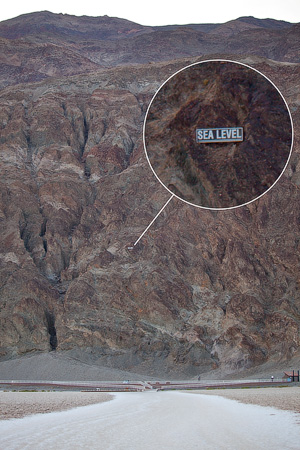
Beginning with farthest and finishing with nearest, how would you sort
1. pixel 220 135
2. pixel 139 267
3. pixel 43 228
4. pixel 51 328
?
pixel 43 228, pixel 51 328, pixel 139 267, pixel 220 135

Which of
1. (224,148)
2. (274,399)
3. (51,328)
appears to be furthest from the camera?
(51,328)

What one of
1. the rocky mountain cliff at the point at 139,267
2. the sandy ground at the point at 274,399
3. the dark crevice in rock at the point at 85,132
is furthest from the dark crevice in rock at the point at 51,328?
the sandy ground at the point at 274,399

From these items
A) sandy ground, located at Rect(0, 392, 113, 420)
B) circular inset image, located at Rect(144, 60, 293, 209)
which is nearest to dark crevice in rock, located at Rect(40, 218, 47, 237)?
sandy ground, located at Rect(0, 392, 113, 420)

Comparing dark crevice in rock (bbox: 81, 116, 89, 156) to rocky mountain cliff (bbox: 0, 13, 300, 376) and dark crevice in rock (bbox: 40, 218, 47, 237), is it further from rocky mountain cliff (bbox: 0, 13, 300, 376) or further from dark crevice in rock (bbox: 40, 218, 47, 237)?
dark crevice in rock (bbox: 40, 218, 47, 237)

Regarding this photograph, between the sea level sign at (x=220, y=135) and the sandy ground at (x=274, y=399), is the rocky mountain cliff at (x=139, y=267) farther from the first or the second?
the sea level sign at (x=220, y=135)

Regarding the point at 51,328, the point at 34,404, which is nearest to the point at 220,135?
the point at 34,404

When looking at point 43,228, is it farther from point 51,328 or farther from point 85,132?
point 85,132
